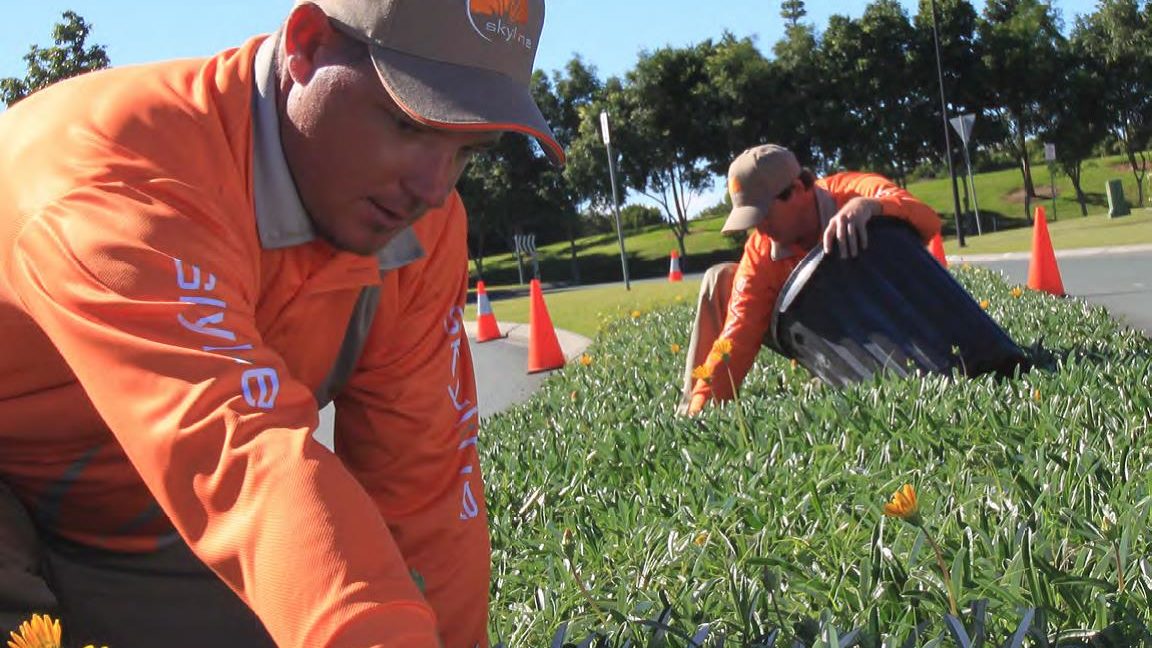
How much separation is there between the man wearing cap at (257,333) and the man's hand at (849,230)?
9.61 feet

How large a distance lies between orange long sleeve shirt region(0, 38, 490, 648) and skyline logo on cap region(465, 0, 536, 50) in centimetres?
38

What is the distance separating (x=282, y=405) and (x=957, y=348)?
4137 mm

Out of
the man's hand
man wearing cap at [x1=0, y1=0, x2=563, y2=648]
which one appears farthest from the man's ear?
the man's hand

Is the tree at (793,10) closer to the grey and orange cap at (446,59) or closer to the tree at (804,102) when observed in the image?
the tree at (804,102)

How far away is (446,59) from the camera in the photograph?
73.4 inches

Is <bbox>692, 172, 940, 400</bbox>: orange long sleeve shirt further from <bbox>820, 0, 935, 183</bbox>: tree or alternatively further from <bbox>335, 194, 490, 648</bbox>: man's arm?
<bbox>820, 0, 935, 183</bbox>: tree

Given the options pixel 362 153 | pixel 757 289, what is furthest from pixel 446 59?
pixel 757 289

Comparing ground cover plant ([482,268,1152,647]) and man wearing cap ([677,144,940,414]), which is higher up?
man wearing cap ([677,144,940,414])

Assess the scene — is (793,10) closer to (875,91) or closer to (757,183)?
(875,91)

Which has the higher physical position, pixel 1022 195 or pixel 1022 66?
pixel 1022 66

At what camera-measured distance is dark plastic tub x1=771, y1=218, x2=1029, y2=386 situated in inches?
211

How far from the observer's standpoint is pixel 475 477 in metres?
2.70

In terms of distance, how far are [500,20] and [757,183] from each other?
3.91 meters

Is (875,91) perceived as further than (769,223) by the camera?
Yes
